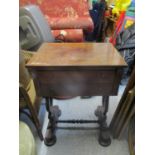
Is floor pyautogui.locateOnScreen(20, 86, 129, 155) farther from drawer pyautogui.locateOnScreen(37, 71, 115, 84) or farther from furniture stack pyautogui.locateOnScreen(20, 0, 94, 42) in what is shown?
furniture stack pyautogui.locateOnScreen(20, 0, 94, 42)

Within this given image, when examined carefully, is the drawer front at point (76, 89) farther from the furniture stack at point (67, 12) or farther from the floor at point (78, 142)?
the furniture stack at point (67, 12)

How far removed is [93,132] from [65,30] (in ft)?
4.88

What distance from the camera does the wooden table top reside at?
983mm

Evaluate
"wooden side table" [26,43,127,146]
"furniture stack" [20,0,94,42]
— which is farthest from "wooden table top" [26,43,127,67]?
"furniture stack" [20,0,94,42]

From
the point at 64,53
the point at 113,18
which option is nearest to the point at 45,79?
the point at 64,53

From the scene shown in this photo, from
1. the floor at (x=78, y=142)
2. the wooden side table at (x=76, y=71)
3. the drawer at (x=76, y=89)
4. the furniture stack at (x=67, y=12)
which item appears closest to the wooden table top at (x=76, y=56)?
the wooden side table at (x=76, y=71)

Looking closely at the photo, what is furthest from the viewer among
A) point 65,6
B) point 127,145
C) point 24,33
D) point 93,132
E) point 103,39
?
point 103,39

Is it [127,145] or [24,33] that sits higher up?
[24,33]

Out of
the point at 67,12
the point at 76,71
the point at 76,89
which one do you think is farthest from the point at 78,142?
the point at 67,12

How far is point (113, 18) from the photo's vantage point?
11.2 ft

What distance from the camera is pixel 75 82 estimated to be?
1050 mm

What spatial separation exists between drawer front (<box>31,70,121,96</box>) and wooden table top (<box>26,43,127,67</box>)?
0.19 feet
